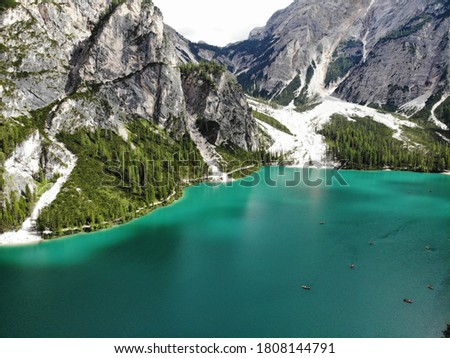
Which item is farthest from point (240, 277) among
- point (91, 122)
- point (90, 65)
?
point (90, 65)

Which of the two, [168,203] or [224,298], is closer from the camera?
[224,298]

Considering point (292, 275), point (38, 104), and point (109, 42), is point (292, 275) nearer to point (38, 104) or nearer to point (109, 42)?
point (38, 104)

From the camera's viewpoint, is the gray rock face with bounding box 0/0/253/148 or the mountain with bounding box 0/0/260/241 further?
the gray rock face with bounding box 0/0/253/148

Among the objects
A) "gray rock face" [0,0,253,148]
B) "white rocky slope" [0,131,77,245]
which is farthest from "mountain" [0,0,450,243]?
"gray rock face" [0,0,253,148]

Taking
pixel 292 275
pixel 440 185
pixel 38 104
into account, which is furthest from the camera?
pixel 440 185

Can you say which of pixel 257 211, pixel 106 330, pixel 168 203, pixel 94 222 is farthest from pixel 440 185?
pixel 106 330

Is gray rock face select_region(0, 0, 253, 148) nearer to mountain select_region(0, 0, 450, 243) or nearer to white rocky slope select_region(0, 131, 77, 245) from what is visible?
mountain select_region(0, 0, 450, 243)

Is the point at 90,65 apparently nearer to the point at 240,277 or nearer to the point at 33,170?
the point at 33,170
